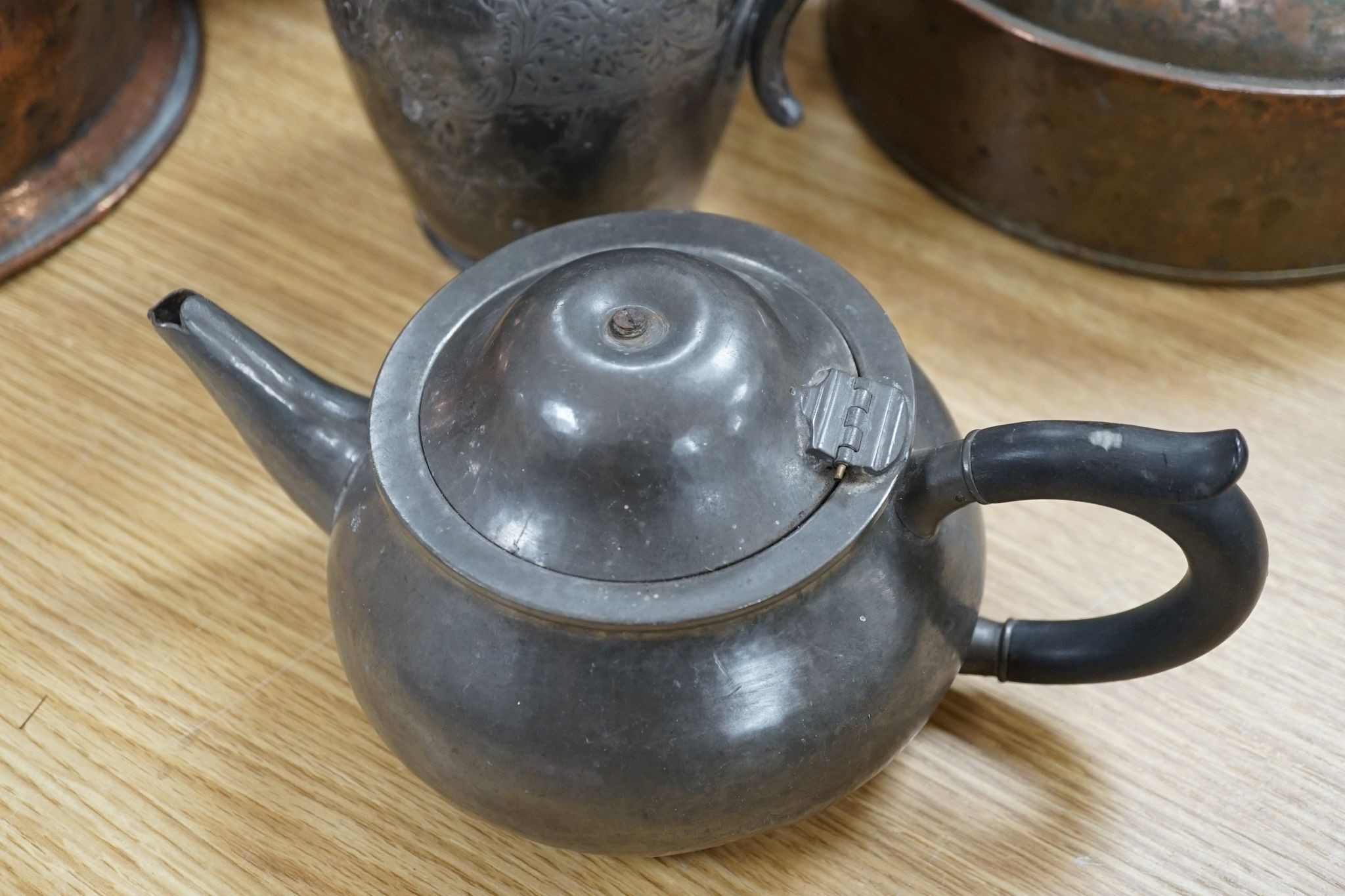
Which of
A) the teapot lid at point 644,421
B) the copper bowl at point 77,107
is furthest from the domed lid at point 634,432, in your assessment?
the copper bowl at point 77,107

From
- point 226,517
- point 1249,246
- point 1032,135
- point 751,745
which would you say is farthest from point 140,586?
point 1249,246

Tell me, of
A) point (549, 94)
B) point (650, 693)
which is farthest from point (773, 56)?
point (650, 693)

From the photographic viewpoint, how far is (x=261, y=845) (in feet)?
2.48

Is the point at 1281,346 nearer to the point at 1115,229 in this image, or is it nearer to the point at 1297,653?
the point at 1115,229

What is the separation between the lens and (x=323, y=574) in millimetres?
893

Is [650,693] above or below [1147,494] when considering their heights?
below

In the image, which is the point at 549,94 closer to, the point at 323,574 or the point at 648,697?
the point at 323,574

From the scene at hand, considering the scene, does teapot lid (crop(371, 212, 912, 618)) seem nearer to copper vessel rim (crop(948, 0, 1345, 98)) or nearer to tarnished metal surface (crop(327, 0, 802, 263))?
tarnished metal surface (crop(327, 0, 802, 263))

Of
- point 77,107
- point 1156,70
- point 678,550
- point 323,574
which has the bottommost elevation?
point 323,574

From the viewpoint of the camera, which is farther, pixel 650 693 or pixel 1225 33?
pixel 1225 33

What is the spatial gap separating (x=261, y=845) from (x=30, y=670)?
0.22 metres

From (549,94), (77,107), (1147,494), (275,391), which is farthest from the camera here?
(77,107)

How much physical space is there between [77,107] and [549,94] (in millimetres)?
452

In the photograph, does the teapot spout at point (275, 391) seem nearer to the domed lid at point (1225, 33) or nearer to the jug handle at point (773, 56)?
the jug handle at point (773, 56)
